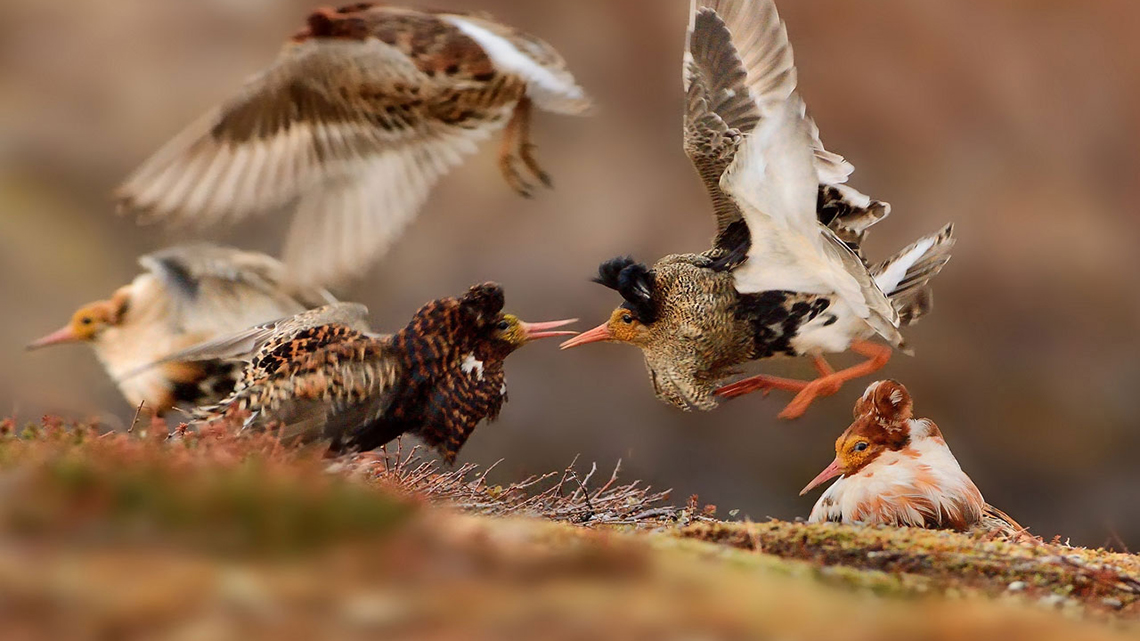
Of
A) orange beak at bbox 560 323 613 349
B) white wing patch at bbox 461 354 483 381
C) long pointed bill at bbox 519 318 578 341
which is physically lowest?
white wing patch at bbox 461 354 483 381

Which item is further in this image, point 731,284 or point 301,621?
point 731,284

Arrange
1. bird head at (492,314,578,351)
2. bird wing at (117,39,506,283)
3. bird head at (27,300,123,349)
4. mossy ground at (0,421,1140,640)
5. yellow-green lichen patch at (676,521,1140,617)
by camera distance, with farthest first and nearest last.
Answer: bird head at (27,300,123,349), bird wing at (117,39,506,283), bird head at (492,314,578,351), yellow-green lichen patch at (676,521,1140,617), mossy ground at (0,421,1140,640)

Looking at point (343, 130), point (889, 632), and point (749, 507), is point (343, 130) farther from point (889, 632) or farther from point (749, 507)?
point (749, 507)

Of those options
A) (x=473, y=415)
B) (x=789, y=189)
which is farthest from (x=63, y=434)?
(x=789, y=189)

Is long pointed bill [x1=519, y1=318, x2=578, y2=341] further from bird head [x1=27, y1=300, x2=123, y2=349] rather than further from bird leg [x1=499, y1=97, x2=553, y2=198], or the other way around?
bird head [x1=27, y1=300, x2=123, y2=349]

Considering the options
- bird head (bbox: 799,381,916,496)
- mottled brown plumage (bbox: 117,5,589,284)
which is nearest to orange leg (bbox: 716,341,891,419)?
bird head (bbox: 799,381,916,496)

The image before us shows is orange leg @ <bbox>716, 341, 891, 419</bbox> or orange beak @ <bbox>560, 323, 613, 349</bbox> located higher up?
orange leg @ <bbox>716, 341, 891, 419</bbox>
